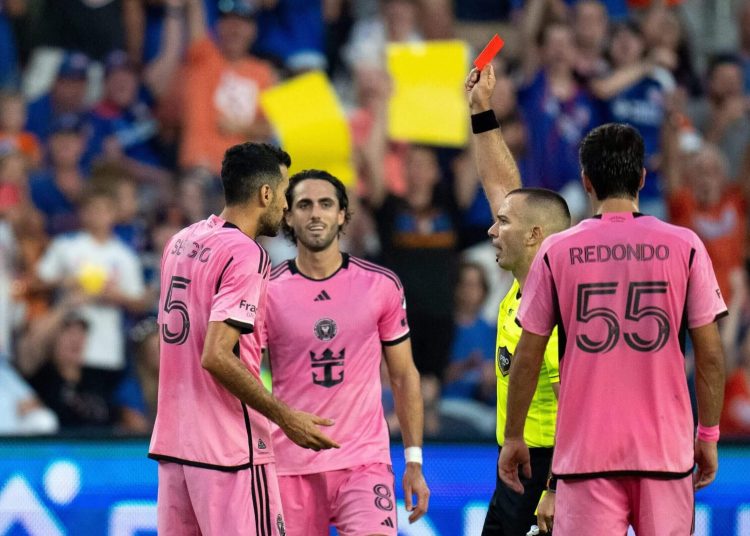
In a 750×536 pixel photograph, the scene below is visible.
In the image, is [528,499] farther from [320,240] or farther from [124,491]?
[124,491]

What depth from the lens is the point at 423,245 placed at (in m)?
10.1

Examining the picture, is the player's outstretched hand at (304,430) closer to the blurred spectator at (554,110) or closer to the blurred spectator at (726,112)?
the blurred spectator at (554,110)

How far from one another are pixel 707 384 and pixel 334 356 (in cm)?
Result: 200

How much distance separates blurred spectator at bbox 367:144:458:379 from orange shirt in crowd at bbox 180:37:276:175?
4.01 feet

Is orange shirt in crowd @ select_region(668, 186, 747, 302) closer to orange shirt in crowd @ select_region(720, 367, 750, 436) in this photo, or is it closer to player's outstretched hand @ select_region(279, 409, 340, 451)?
orange shirt in crowd @ select_region(720, 367, 750, 436)

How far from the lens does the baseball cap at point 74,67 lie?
1058 cm

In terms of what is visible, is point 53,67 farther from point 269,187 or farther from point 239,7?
point 269,187

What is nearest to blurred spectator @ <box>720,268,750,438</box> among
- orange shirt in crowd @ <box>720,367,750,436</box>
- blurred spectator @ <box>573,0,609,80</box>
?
orange shirt in crowd @ <box>720,367,750,436</box>

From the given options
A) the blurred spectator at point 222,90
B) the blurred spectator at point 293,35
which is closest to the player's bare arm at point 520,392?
the blurred spectator at point 222,90

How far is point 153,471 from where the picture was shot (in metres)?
7.42

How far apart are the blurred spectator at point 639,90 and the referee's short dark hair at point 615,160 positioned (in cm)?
607

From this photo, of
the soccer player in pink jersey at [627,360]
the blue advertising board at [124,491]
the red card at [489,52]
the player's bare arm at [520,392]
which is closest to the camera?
the soccer player in pink jersey at [627,360]

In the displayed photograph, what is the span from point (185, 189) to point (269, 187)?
5.14 meters

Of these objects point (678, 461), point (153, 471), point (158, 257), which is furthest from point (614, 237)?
point (158, 257)
